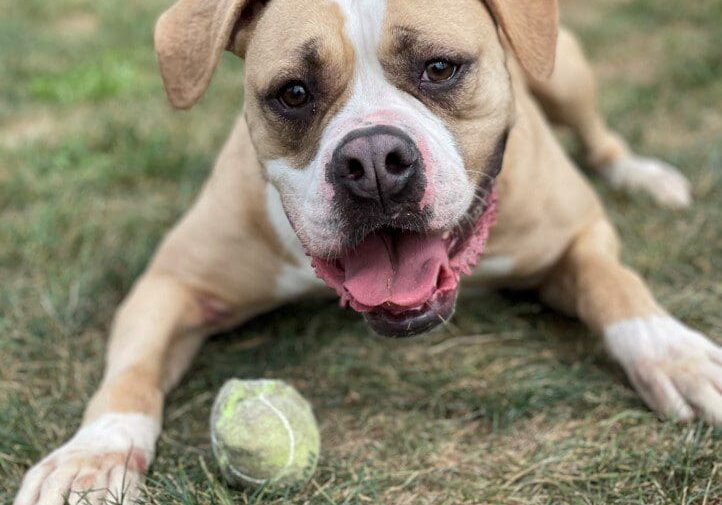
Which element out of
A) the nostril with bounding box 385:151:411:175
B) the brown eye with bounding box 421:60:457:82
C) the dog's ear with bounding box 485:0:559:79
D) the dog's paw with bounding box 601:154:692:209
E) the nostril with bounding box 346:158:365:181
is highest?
the dog's ear with bounding box 485:0:559:79

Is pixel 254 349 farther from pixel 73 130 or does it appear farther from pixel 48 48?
pixel 48 48

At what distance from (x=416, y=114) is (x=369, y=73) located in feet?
0.55

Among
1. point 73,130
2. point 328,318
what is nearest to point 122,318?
point 328,318

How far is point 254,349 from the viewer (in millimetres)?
3117

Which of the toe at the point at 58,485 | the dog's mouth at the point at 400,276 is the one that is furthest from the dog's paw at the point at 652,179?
the toe at the point at 58,485

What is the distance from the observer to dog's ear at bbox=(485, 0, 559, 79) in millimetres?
2566

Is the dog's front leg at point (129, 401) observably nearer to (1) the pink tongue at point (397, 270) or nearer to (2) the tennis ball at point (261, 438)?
(2) the tennis ball at point (261, 438)

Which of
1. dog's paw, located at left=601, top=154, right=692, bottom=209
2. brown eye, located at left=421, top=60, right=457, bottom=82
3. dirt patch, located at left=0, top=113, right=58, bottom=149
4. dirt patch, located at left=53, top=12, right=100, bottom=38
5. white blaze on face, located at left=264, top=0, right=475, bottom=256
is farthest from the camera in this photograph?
dirt patch, located at left=53, top=12, right=100, bottom=38

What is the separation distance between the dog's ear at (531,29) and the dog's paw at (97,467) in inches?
57.8

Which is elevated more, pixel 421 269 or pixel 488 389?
pixel 421 269

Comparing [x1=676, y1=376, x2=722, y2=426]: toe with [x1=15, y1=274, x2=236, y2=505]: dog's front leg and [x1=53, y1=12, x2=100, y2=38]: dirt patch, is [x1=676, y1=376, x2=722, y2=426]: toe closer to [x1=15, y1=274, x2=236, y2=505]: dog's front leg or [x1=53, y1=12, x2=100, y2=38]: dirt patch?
[x1=15, y1=274, x2=236, y2=505]: dog's front leg

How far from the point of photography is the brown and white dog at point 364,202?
2.32 metres

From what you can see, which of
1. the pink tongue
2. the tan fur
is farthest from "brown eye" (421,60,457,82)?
the pink tongue

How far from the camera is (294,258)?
292cm
